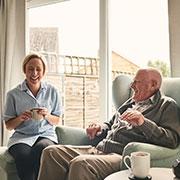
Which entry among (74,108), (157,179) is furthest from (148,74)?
(74,108)

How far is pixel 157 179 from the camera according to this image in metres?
1.55

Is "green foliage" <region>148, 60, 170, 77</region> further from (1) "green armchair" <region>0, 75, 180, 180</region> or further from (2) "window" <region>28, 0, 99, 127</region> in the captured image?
(2) "window" <region>28, 0, 99, 127</region>

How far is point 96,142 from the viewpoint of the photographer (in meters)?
2.51

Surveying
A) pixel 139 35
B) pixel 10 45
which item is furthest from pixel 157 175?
pixel 10 45

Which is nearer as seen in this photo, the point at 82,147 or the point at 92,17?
the point at 82,147

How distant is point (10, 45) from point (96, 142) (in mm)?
1699

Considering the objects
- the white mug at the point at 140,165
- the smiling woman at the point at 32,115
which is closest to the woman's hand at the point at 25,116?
the smiling woman at the point at 32,115

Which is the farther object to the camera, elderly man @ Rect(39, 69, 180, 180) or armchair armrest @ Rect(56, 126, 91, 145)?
armchair armrest @ Rect(56, 126, 91, 145)

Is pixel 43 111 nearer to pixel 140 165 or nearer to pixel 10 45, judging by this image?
pixel 140 165

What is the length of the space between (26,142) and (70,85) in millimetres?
1174

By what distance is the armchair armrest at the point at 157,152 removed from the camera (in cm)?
183

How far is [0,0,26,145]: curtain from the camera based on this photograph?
3637 mm

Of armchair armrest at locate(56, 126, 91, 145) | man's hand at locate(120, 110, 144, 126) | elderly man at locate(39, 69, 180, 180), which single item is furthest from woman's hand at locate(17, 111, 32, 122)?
man's hand at locate(120, 110, 144, 126)

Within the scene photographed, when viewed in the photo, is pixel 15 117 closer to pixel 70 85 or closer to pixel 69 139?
pixel 69 139
